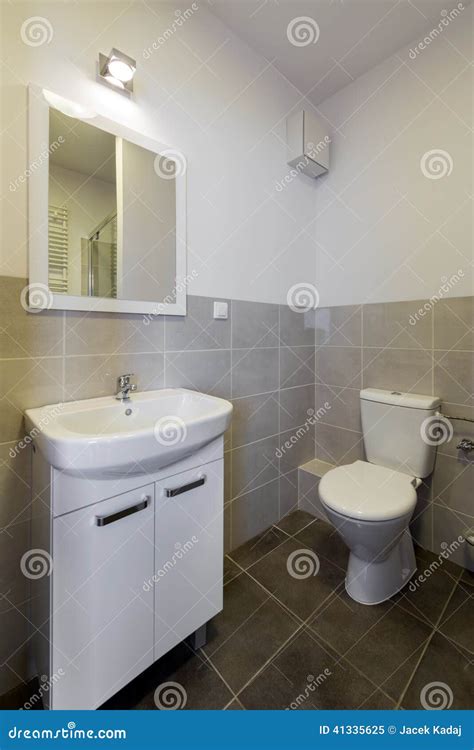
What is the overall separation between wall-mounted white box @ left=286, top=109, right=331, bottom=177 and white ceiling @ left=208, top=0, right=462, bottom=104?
0.23m

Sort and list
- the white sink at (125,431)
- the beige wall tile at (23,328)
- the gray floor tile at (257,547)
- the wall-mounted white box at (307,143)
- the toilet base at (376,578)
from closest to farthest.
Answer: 1. the white sink at (125,431)
2. the beige wall tile at (23,328)
3. the toilet base at (376,578)
4. the gray floor tile at (257,547)
5. the wall-mounted white box at (307,143)

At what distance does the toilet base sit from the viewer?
1.32 meters

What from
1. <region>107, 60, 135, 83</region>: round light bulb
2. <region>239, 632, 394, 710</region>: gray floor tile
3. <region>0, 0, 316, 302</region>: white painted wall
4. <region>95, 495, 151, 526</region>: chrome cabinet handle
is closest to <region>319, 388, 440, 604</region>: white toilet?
<region>239, 632, 394, 710</region>: gray floor tile

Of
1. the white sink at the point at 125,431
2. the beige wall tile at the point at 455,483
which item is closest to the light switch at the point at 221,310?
the white sink at the point at 125,431

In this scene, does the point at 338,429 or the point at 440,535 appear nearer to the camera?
the point at 440,535

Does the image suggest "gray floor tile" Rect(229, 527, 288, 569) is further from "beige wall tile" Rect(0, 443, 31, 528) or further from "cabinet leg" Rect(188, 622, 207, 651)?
"beige wall tile" Rect(0, 443, 31, 528)

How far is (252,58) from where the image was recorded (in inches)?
62.2

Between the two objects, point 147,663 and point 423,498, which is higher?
point 423,498

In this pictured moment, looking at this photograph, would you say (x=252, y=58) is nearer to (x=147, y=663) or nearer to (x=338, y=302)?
(x=338, y=302)

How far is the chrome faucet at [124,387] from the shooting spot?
1118 millimetres

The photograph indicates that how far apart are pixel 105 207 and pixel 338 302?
137cm

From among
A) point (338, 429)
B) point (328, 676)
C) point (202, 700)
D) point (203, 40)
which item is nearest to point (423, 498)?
point (338, 429)

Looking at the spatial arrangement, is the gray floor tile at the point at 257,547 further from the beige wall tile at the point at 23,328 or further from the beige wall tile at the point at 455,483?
the beige wall tile at the point at 23,328

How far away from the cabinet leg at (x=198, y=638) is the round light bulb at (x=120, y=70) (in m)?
1.97
